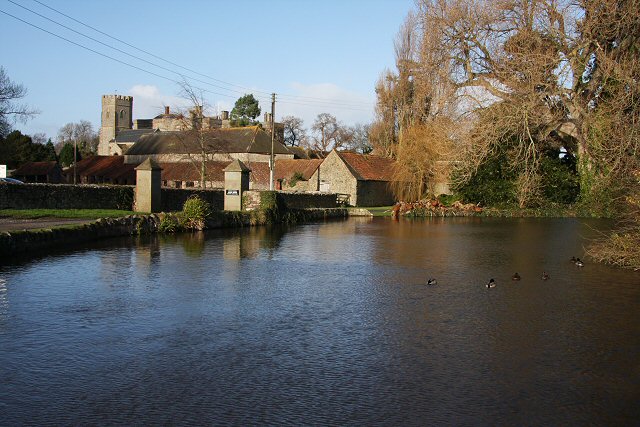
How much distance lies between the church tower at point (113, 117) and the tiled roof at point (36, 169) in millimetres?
42939

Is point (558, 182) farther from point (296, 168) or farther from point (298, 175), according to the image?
point (296, 168)

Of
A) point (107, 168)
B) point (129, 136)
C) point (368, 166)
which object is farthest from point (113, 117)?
point (368, 166)

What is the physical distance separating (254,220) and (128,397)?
23.9m

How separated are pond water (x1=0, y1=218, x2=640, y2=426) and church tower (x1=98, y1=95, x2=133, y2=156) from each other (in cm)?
10518

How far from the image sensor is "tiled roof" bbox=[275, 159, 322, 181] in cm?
5881

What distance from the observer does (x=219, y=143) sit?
66.1 meters

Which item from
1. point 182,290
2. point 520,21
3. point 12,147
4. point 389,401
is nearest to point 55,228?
point 182,290

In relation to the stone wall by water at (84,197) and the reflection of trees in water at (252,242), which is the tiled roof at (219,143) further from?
the reflection of trees in water at (252,242)

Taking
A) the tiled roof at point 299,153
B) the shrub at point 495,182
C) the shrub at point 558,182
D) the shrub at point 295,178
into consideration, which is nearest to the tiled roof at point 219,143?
the tiled roof at point 299,153

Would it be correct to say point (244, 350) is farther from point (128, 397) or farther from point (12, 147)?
point (12, 147)

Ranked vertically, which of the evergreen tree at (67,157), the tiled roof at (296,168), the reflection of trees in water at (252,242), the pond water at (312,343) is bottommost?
the pond water at (312,343)

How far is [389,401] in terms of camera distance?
250 inches

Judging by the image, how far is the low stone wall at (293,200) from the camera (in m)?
31.7

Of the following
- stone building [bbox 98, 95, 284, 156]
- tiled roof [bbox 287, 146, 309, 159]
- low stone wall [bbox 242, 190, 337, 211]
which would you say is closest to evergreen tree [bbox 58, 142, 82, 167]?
stone building [bbox 98, 95, 284, 156]
